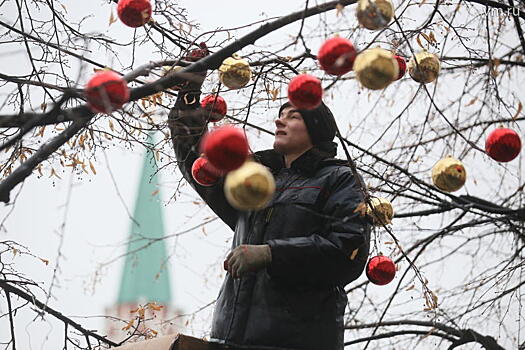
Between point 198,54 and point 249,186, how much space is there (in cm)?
101

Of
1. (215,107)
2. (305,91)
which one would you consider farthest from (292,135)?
(305,91)

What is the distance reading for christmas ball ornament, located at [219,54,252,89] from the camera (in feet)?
8.38

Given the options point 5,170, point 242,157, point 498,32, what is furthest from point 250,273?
point 498,32

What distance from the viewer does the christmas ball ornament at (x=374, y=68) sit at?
85.3 inches

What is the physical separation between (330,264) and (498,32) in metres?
2.00

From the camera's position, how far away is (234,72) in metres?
2.56

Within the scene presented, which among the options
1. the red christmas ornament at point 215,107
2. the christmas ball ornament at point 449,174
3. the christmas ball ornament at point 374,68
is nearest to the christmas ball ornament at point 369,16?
the christmas ball ornament at point 374,68

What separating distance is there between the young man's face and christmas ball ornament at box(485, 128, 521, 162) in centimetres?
65

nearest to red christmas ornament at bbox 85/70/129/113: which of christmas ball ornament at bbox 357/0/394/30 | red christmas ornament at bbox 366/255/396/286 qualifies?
christmas ball ornament at bbox 357/0/394/30

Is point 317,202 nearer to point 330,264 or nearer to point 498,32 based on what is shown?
point 330,264

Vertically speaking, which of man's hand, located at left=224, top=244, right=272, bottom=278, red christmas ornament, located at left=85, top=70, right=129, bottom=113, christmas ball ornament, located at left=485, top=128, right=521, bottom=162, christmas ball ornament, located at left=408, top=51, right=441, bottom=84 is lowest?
man's hand, located at left=224, top=244, right=272, bottom=278

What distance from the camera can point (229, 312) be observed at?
2633 millimetres

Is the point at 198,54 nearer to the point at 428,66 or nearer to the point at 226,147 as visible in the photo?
the point at 428,66

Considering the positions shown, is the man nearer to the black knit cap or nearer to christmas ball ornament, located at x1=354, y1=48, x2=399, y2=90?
the black knit cap
